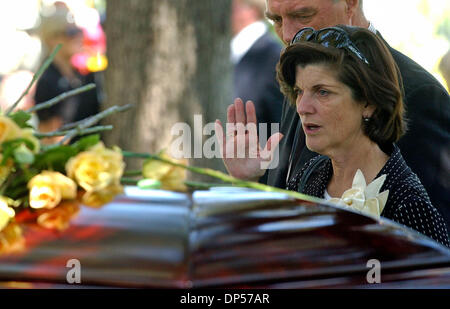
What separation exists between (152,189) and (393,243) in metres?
0.58

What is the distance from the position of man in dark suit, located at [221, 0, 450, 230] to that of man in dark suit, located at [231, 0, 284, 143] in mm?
1021

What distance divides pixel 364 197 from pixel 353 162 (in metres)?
0.40

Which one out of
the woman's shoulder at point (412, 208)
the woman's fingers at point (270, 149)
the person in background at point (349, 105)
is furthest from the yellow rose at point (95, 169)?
the woman's fingers at point (270, 149)

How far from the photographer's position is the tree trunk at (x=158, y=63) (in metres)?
5.80

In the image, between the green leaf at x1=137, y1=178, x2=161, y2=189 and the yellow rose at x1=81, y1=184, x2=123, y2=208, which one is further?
the green leaf at x1=137, y1=178, x2=161, y2=189

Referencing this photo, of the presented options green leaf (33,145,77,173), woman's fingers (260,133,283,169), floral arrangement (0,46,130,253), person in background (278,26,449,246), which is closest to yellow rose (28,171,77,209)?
floral arrangement (0,46,130,253)

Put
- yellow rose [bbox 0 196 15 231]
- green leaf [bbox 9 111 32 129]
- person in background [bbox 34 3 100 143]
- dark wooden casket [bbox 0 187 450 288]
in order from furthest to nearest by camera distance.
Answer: person in background [bbox 34 3 100 143], green leaf [bbox 9 111 32 129], yellow rose [bbox 0 196 15 231], dark wooden casket [bbox 0 187 450 288]

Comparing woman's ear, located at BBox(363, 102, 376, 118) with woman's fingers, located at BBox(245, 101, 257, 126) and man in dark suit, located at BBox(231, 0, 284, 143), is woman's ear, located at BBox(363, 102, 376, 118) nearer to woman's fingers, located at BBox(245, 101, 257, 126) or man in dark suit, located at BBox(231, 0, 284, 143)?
woman's fingers, located at BBox(245, 101, 257, 126)

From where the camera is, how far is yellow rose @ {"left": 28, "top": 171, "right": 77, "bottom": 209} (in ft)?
5.70

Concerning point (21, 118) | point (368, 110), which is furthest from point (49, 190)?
point (368, 110)

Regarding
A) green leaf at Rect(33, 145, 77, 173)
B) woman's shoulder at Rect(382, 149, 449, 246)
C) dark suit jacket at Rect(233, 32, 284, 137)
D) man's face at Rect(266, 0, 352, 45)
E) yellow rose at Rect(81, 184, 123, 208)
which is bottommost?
woman's shoulder at Rect(382, 149, 449, 246)

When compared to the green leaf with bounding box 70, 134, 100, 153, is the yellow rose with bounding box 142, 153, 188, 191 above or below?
below

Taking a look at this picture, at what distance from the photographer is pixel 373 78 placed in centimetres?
316

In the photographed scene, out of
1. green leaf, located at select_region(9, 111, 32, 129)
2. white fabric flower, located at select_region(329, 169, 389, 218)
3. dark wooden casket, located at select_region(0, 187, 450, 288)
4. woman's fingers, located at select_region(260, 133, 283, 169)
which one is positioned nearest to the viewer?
dark wooden casket, located at select_region(0, 187, 450, 288)
